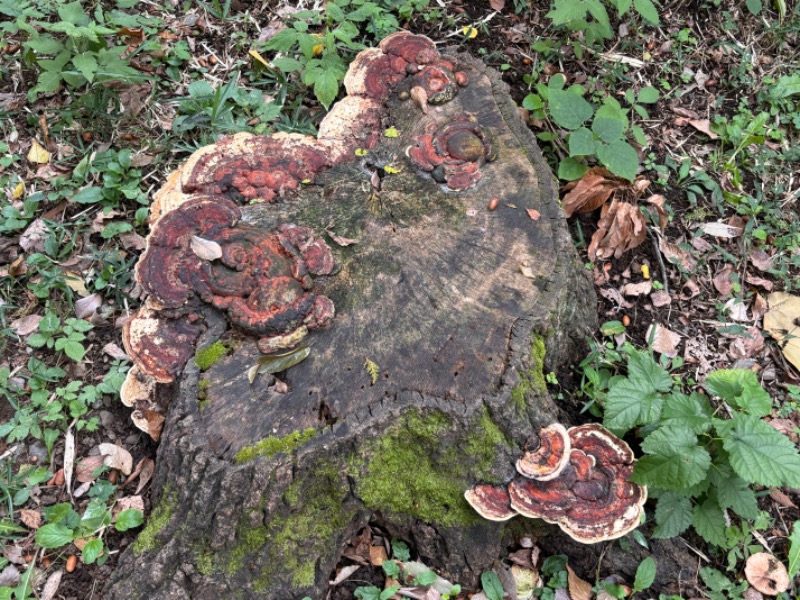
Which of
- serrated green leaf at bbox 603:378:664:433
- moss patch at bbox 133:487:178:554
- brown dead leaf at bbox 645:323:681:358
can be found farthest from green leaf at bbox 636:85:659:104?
moss patch at bbox 133:487:178:554

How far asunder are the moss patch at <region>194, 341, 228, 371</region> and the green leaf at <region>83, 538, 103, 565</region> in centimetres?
119

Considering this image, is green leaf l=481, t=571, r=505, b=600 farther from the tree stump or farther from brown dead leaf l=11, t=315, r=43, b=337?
brown dead leaf l=11, t=315, r=43, b=337

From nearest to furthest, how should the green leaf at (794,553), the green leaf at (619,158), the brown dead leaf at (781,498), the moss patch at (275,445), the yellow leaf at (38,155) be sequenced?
1. the moss patch at (275,445)
2. the green leaf at (794,553)
3. the brown dead leaf at (781,498)
4. the green leaf at (619,158)
5. the yellow leaf at (38,155)

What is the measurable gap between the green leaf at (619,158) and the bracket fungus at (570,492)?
6.08 feet

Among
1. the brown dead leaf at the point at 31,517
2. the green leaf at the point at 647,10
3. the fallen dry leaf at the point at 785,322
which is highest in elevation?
the green leaf at the point at 647,10

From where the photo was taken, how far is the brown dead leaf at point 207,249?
3.21 meters

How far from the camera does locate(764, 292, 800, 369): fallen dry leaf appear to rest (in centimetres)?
438

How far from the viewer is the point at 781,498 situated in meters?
3.83

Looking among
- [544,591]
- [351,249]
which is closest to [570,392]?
[544,591]

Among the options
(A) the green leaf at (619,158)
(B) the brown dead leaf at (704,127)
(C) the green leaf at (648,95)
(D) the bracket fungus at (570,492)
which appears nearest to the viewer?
(D) the bracket fungus at (570,492)

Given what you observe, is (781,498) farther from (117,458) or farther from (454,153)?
(117,458)

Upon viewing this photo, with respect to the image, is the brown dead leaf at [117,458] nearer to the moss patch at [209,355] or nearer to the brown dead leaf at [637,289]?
the moss patch at [209,355]

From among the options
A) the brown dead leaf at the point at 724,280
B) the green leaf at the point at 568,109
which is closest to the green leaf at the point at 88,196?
the green leaf at the point at 568,109

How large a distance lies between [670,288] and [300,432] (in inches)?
123
